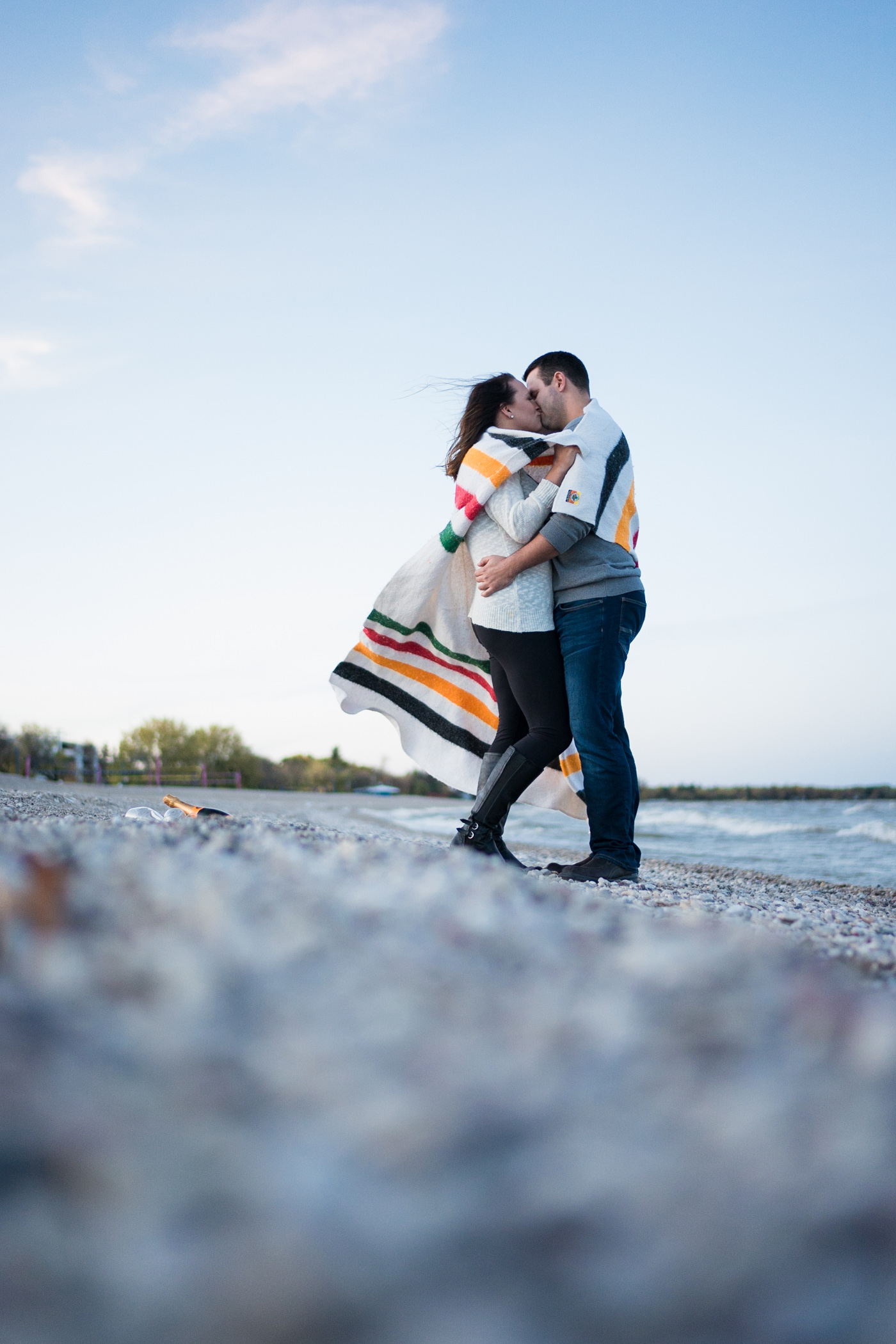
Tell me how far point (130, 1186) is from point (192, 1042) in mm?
155

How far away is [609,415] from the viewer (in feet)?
12.0

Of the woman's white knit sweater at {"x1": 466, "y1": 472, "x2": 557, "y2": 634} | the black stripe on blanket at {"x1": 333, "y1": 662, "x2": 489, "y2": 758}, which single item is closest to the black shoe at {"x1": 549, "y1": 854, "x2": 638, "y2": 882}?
the woman's white knit sweater at {"x1": 466, "y1": 472, "x2": 557, "y2": 634}

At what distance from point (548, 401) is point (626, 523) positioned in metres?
0.69

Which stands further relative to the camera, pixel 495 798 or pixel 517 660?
pixel 517 660

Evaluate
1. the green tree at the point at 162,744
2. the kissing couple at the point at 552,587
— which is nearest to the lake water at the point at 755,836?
the kissing couple at the point at 552,587

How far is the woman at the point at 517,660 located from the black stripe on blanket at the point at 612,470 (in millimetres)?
168

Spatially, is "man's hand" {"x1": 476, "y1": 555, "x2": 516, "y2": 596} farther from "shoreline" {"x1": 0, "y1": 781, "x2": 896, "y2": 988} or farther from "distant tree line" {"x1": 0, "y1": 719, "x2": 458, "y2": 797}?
"distant tree line" {"x1": 0, "y1": 719, "x2": 458, "y2": 797}

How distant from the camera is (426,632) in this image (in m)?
4.34

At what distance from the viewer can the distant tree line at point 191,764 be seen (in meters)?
28.1

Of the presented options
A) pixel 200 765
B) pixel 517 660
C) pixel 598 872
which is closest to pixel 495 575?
pixel 517 660

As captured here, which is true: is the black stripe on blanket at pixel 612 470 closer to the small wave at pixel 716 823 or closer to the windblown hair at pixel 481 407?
the windblown hair at pixel 481 407

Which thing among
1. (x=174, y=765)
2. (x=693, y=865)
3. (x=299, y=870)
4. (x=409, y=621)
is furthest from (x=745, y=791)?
(x=299, y=870)

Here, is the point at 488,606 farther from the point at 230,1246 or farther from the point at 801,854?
the point at 801,854

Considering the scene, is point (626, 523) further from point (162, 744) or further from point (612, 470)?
point (162, 744)
